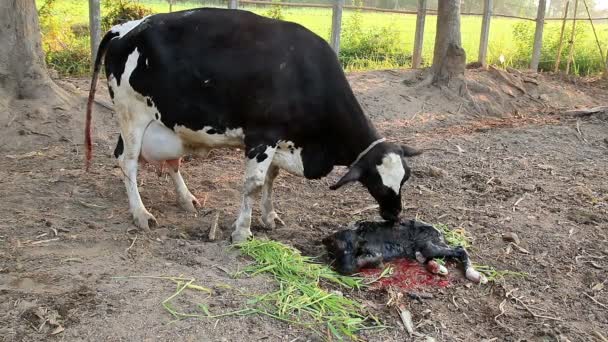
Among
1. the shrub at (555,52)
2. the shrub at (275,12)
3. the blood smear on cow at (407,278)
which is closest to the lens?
the blood smear on cow at (407,278)

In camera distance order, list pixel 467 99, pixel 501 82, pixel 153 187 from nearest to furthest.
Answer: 1. pixel 153 187
2. pixel 467 99
3. pixel 501 82

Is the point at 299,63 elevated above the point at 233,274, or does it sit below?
above

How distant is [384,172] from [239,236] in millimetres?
1262

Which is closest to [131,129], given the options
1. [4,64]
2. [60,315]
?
[60,315]

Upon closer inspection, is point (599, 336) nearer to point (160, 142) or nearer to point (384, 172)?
point (384, 172)

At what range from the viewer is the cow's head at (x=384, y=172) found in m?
4.82

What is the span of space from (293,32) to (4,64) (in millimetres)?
4080

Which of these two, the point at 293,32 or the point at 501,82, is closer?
the point at 293,32

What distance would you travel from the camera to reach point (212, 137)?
204 inches

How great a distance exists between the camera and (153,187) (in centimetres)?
641

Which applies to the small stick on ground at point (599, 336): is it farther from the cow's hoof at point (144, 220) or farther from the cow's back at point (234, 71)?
the cow's hoof at point (144, 220)

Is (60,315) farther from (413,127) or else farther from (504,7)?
(504,7)

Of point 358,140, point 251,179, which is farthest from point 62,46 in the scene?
point 358,140

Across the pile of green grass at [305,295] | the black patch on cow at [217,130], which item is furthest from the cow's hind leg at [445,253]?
the black patch on cow at [217,130]
